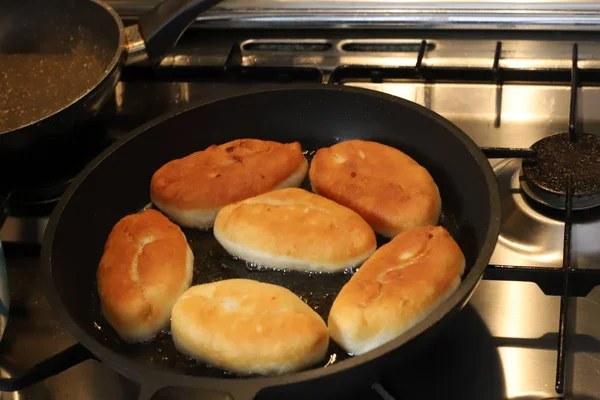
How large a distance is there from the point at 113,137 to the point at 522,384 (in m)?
0.70

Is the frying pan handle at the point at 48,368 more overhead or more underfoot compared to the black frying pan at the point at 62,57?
more underfoot

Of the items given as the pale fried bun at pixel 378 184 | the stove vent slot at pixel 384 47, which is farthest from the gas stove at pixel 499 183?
the pale fried bun at pixel 378 184

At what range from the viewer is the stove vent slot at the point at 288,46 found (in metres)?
1.18

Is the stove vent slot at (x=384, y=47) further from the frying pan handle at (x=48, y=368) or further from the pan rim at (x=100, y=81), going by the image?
the frying pan handle at (x=48, y=368)

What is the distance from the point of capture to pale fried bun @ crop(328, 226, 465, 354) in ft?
2.22

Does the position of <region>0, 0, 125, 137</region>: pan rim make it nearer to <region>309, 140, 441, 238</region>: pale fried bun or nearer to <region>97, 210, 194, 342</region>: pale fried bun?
<region>97, 210, 194, 342</region>: pale fried bun

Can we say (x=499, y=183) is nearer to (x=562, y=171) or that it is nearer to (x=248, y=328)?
(x=562, y=171)

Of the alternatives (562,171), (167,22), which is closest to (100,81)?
(167,22)

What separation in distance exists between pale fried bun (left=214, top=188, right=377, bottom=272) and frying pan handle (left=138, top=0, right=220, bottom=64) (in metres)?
0.32

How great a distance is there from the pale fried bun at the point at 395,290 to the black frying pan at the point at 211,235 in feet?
0.09

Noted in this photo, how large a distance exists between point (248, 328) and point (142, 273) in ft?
0.54

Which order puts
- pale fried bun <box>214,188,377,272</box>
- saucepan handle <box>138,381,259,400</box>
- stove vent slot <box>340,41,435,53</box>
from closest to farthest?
saucepan handle <box>138,381,259,400</box> < pale fried bun <box>214,188,377,272</box> < stove vent slot <box>340,41,435,53</box>

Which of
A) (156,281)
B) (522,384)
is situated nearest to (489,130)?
(522,384)

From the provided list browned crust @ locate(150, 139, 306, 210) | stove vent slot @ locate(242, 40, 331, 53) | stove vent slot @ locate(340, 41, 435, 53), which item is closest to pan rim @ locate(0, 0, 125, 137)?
browned crust @ locate(150, 139, 306, 210)
